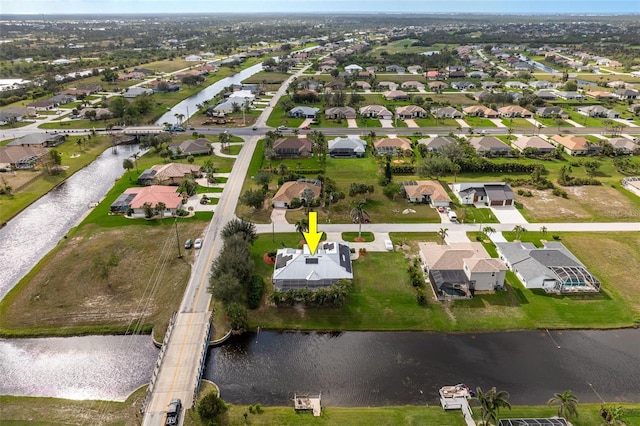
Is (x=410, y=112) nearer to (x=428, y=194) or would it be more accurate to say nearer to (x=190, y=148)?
(x=428, y=194)

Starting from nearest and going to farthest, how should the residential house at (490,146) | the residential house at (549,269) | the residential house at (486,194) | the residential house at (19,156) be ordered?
1. the residential house at (549,269)
2. the residential house at (486,194)
3. the residential house at (19,156)
4. the residential house at (490,146)

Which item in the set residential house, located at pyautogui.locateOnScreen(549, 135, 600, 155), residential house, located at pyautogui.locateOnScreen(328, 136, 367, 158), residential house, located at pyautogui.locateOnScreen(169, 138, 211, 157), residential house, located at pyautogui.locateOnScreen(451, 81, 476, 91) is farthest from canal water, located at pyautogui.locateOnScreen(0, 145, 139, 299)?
residential house, located at pyautogui.locateOnScreen(451, 81, 476, 91)

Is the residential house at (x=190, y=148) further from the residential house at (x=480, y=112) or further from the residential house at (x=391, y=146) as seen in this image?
the residential house at (x=480, y=112)

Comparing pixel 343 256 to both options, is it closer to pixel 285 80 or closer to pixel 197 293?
pixel 197 293

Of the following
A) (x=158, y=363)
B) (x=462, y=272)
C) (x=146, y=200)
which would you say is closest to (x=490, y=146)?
(x=462, y=272)

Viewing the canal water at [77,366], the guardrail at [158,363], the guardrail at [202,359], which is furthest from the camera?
the canal water at [77,366]

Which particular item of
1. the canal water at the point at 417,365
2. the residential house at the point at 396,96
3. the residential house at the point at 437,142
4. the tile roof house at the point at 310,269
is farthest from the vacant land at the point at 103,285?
the residential house at the point at 396,96
